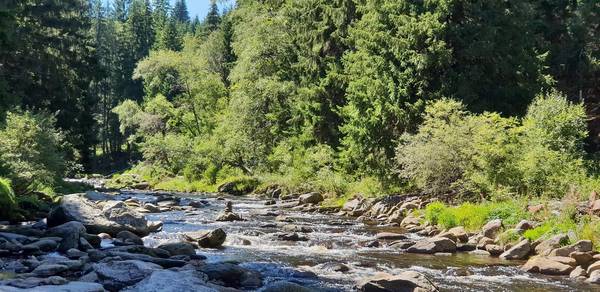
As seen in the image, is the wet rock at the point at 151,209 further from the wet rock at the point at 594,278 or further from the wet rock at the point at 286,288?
the wet rock at the point at 594,278

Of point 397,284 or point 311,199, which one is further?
point 311,199

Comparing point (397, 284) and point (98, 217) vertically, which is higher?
point (98, 217)

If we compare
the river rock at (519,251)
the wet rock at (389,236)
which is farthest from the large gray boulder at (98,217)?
the river rock at (519,251)

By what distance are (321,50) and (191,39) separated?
2813 cm

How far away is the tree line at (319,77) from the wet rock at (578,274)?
10.4m

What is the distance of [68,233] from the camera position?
14.8 m

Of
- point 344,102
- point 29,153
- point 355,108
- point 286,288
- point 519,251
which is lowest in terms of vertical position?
point 519,251

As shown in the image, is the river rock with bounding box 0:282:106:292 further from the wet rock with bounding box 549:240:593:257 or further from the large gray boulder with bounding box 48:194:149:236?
the wet rock with bounding box 549:240:593:257

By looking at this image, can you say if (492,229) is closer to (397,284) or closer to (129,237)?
(397,284)

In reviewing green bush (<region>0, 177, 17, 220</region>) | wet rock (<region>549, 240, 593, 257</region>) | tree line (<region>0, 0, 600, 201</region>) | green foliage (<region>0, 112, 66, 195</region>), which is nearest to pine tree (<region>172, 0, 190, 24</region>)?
tree line (<region>0, 0, 600, 201</region>)

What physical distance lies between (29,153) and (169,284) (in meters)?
18.9

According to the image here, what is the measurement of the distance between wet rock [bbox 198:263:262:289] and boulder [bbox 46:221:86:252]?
3.87 meters

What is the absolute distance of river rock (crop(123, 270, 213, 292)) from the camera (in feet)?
32.9

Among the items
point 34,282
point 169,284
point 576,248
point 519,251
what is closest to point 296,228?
point 519,251
